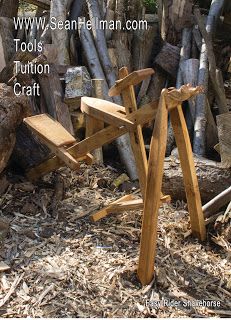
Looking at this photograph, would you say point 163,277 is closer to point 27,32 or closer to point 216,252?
point 216,252

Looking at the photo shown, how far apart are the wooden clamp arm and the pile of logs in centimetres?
117

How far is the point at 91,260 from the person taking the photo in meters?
2.80

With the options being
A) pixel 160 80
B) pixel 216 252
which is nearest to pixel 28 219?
pixel 216 252

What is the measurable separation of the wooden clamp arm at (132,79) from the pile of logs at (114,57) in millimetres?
1167

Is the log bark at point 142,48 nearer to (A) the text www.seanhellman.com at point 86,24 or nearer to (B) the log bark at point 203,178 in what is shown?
(A) the text www.seanhellman.com at point 86,24

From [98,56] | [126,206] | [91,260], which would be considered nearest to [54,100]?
[98,56]

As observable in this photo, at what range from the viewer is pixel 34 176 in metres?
3.58

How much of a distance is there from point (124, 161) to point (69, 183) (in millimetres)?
720

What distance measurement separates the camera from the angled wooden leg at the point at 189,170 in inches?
106

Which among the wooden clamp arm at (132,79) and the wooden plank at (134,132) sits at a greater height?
the wooden clamp arm at (132,79)

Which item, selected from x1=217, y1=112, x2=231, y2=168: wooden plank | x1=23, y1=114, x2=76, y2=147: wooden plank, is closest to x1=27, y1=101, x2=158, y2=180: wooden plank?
x1=23, y1=114, x2=76, y2=147: wooden plank

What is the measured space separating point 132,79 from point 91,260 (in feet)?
4.51

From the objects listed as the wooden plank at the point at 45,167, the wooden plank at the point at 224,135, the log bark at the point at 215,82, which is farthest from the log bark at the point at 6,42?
the wooden plank at the point at 224,135

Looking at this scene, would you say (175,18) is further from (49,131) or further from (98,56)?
(49,131)
